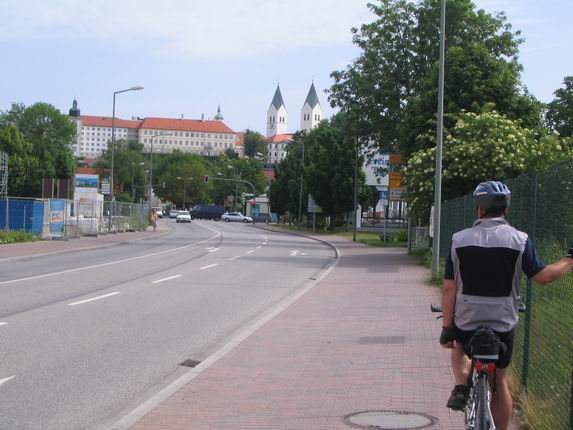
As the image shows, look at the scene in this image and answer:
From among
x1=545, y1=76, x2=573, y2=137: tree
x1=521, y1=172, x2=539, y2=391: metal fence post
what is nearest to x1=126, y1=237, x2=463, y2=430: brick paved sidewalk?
x1=521, y1=172, x2=539, y2=391: metal fence post

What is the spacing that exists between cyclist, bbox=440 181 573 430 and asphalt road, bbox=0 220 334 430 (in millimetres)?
3153

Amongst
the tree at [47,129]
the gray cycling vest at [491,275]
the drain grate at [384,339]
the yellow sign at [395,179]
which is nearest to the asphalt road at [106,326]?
the drain grate at [384,339]

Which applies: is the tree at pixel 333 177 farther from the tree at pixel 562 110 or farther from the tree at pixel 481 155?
the tree at pixel 481 155

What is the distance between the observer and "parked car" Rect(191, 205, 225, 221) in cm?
12862

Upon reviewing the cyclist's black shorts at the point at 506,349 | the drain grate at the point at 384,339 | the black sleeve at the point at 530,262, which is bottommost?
the drain grate at the point at 384,339

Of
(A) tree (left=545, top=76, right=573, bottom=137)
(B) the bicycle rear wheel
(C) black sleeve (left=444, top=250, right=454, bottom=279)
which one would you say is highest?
(A) tree (left=545, top=76, right=573, bottom=137)

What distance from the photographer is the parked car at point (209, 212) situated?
129 meters

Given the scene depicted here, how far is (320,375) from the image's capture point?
8.85 meters

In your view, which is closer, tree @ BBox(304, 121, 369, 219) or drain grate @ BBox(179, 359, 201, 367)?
drain grate @ BBox(179, 359, 201, 367)

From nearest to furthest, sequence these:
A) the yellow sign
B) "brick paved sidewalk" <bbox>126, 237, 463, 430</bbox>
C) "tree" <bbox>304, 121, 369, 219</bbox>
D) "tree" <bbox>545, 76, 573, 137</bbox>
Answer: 1. "brick paved sidewalk" <bbox>126, 237, 463, 430</bbox>
2. the yellow sign
3. "tree" <bbox>545, 76, 573, 137</bbox>
4. "tree" <bbox>304, 121, 369, 219</bbox>

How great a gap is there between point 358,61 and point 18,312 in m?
35.6

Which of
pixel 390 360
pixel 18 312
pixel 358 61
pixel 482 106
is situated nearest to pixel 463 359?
pixel 390 360

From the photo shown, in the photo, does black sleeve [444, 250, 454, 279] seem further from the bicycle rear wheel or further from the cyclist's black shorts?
the bicycle rear wheel

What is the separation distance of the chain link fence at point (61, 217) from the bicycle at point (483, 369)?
121 feet
